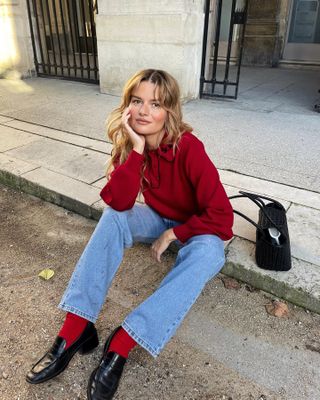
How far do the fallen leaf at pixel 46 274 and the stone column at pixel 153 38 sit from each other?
163 inches

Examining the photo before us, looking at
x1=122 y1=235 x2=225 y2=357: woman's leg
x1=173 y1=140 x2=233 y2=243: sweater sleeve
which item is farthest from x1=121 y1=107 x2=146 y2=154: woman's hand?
x1=122 y1=235 x2=225 y2=357: woman's leg

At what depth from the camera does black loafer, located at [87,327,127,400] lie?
1.72m

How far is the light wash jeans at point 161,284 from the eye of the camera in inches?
68.6

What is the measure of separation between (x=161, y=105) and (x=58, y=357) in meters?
1.36

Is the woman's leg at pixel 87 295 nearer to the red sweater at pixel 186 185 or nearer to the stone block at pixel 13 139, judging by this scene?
the red sweater at pixel 186 185

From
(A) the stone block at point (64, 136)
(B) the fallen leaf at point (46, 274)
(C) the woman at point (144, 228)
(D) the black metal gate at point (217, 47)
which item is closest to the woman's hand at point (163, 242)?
(C) the woman at point (144, 228)

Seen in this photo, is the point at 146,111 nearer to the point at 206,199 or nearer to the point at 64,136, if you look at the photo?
the point at 206,199

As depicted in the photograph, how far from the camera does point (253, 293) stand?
2.39 metres

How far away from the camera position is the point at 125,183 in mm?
1984

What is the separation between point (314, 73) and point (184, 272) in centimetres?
914

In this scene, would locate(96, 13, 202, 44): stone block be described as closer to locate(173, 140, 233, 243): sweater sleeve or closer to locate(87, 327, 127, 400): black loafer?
locate(173, 140, 233, 243): sweater sleeve

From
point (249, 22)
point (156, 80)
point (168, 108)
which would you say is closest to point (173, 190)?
point (168, 108)

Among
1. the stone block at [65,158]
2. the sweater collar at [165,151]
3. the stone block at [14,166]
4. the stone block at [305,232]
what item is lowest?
the stone block at [14,166]

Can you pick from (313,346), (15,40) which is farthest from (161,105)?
(15,40)
